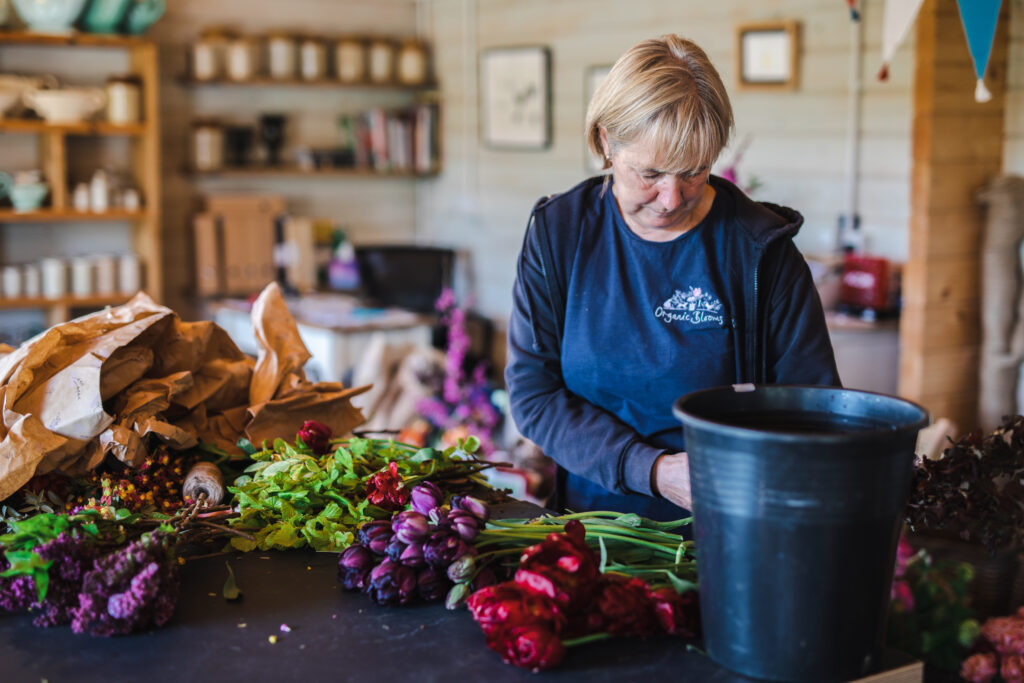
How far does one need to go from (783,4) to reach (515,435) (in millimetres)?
1932

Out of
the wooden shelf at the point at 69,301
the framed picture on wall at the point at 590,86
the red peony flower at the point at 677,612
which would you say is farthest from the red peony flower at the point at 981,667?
the wooden shelf at the point at 69,301

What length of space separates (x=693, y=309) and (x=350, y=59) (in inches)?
184

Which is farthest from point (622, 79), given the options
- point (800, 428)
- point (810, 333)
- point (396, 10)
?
point (396, 10)

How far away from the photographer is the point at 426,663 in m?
1.18

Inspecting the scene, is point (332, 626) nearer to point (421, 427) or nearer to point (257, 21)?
Result: point (421, 427)

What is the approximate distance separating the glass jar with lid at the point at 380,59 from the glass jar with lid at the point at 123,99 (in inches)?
52.2

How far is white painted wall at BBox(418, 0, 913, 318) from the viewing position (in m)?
3.76

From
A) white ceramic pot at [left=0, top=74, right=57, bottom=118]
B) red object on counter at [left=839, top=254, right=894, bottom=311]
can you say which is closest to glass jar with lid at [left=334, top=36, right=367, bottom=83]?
white ceramic pot at [left=0, top=74, right=57, bottom=118]

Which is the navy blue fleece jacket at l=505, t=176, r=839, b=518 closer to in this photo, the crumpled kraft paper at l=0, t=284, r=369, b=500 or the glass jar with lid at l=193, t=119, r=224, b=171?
the crumpled kraft paper at l=0, t=284, r=369, b=500

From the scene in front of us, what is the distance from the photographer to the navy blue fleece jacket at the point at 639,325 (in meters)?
1.74

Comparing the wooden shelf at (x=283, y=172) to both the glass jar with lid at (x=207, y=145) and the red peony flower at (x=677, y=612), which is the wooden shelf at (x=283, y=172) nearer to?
the glass jar with lid at (x=207, y=145)

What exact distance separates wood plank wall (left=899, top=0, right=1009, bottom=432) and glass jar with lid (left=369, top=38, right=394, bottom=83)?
357 cm

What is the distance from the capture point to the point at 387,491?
1.53m

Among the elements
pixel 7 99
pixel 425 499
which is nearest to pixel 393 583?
pixel 425 499
